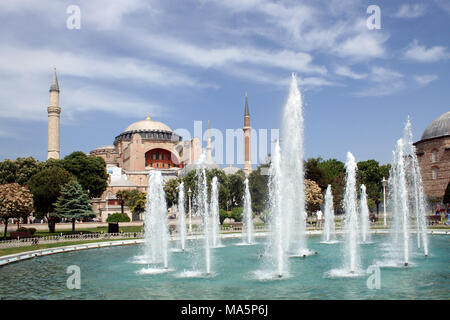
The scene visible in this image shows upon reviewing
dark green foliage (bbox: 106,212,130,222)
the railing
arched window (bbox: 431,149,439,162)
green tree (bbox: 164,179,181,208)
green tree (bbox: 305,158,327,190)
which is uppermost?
arched window (bbox: 431,149,439,162)

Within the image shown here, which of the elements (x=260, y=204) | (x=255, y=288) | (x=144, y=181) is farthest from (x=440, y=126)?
(x=255, y=288)

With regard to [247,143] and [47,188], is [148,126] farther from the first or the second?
[47,188]

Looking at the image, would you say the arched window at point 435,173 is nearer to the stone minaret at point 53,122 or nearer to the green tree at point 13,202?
the green tree at point 13,202

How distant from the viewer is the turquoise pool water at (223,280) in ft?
34.3

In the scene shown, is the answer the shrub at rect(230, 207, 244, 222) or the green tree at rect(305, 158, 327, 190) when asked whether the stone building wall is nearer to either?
the green tree at rect(305, 158, 327, 190)

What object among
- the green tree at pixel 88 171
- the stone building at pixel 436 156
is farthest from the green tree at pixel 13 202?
the stone building at pixel 436 156

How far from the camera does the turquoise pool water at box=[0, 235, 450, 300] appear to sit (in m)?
10.4

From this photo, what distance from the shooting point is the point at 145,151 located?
77188 mm

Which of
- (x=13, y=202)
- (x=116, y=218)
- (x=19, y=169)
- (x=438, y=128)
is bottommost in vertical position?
(x=116, y=218)

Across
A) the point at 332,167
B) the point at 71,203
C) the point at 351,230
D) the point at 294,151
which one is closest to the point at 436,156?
the point at 332,167

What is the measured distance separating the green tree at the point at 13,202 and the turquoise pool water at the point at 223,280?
8358 millimetres

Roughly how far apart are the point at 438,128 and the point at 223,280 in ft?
162

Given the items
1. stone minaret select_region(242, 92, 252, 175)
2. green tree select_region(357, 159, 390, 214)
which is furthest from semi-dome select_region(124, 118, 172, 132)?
green tree select_region(357, 159, 390, 214)
